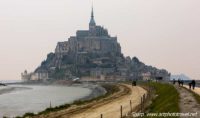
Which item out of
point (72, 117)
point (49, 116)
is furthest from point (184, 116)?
point (49, 116)

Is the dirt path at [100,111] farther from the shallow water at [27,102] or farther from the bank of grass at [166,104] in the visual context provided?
the shallow water at [27,102]

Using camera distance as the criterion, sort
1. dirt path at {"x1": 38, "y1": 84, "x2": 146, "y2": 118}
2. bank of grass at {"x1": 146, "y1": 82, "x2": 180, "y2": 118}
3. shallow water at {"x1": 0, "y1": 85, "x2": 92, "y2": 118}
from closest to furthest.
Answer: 1. bank of grass at {"x1": 146, "y1": 82, "x2": 180, "y2": 118}
2. dirt path at {"x1": 38, "y1": 84, "x2": 146, "y2": 118}
3. shallow water at {"x1": 0, "y1": 85, "x2": 92, "y2": 118}

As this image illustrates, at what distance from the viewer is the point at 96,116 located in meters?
45.0

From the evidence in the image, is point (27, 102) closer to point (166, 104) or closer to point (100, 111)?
point (100, 111)

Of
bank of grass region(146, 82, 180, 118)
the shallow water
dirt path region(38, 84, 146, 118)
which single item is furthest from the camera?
the shallow water

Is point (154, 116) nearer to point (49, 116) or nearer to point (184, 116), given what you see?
point (184, 116)

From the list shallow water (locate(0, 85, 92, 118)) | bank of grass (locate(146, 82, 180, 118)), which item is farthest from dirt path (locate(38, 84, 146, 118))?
shallow water (locate(0, 85, 92, 118))

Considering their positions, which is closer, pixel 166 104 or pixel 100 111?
pixel 166 104

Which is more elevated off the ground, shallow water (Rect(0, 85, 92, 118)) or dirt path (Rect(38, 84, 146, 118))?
dirt path (Rect(38, 84, 146, 118))

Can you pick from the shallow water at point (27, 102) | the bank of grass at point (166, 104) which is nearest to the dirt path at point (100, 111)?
the bank of grass at point (166, 104)

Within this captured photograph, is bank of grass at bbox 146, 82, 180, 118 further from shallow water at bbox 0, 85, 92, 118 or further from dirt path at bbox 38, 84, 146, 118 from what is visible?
shallow water at bbox 0, 85, 92, 118

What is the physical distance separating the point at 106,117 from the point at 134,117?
8.62 m

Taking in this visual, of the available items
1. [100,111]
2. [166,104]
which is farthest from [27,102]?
[166,104]

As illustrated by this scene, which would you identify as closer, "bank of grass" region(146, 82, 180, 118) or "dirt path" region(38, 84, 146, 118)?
"bank of grass" region(146, 82, 180, 118)
